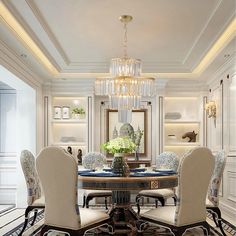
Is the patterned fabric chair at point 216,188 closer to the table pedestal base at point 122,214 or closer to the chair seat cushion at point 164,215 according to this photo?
the chair seat cushion at point 164,215

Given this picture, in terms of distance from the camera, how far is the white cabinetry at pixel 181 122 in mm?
7066

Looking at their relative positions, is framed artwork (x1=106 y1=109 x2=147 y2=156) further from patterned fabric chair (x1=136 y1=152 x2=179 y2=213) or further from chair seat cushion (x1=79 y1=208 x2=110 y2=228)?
chair seat cushion (x1=79 y1=208 x2=110 y2=228)

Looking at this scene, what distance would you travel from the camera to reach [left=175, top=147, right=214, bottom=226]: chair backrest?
310 centimetres

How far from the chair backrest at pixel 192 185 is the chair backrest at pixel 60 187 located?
2.81 feet

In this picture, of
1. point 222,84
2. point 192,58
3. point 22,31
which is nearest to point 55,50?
point 22,31

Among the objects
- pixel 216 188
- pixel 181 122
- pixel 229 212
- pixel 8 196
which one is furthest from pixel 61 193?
pixel 181 122

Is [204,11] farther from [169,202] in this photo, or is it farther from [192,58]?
[169,202]

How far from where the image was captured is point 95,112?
7.19 metres

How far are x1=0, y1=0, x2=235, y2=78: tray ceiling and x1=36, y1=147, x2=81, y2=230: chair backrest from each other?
151 centimetres

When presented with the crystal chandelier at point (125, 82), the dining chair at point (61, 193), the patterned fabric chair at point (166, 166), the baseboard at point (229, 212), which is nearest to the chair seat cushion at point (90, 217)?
the dining chair at point (61, 193)

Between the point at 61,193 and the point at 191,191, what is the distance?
1078 mm

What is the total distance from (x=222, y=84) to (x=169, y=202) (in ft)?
7.67

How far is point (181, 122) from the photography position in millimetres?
7133

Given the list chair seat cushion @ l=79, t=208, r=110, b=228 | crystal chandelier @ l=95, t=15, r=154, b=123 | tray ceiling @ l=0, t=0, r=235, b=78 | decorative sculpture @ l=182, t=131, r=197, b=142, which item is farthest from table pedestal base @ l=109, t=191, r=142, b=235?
decorative sculpture @ l=182, t=131, r=197, b=142
